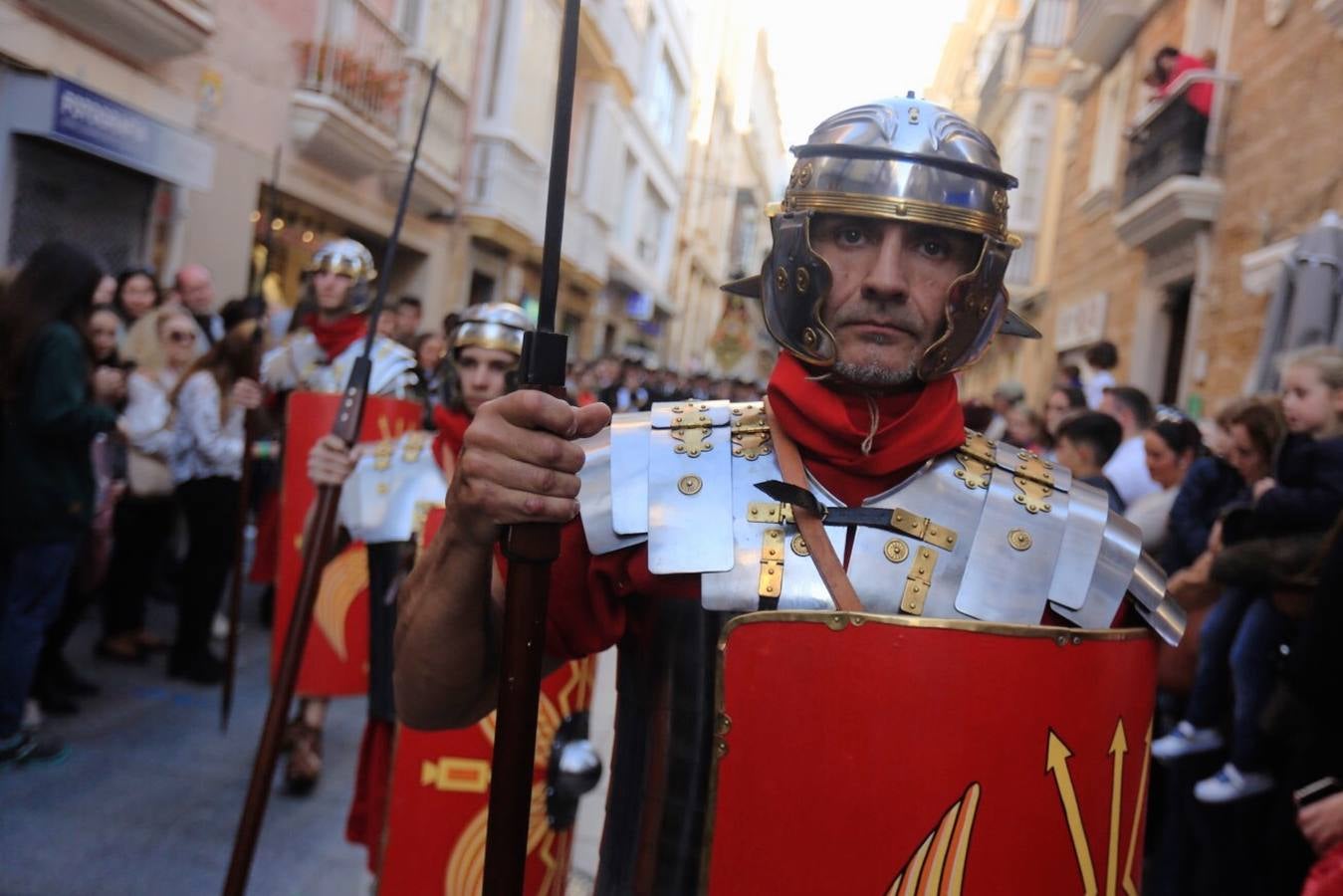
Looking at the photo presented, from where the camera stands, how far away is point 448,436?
328 cm

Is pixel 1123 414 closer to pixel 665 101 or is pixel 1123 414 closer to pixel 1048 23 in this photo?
pixel 1048 23

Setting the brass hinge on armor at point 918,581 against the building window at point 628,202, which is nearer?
the brass hinge on armor at point 918,581

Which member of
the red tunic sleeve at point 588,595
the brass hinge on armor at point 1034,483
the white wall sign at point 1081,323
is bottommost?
the red tunic sleeve at point 588,595

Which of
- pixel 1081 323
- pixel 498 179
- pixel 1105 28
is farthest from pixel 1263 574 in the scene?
pixel 498 179

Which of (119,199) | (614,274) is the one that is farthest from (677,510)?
(614,274)

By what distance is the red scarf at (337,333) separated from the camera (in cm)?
475

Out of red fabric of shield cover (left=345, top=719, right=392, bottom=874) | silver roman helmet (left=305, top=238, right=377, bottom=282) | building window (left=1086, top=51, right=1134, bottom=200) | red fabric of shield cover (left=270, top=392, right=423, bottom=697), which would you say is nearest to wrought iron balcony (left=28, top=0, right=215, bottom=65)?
silver roman helmet (left=305, top=238, right=377, bottom=282)

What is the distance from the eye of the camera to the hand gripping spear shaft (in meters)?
2.37

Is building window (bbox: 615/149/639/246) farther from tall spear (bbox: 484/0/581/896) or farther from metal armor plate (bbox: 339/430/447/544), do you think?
tall spear (bbox: 484/0/581/896)

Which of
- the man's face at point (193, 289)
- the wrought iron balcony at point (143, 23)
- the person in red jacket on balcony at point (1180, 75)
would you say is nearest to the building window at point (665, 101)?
the person in red jacket on balcony at point (1180, 75)

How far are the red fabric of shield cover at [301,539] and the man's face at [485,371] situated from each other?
0.84 metres

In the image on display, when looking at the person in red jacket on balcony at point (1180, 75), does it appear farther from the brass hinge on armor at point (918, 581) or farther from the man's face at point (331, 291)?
the brass hinge on armor at point (918, 581)

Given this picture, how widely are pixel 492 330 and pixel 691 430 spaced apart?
1756 mm

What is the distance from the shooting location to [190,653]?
5.27 meters
